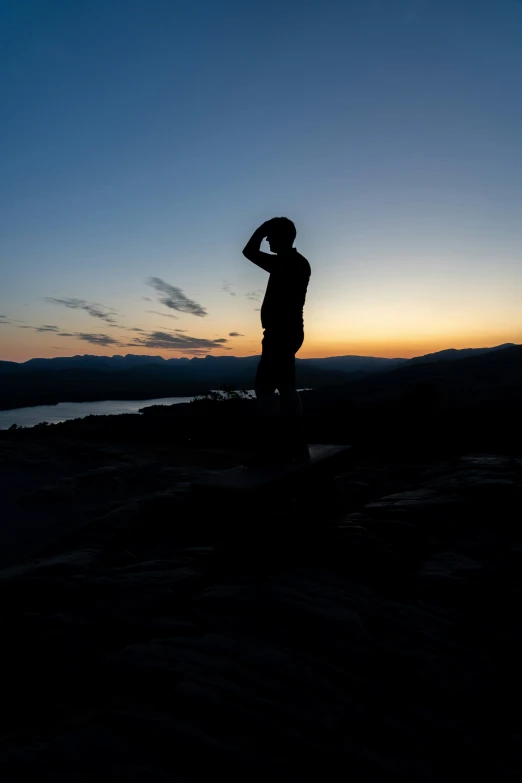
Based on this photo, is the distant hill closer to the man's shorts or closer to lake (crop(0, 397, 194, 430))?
lake (crop(0, 397, 194, 430))

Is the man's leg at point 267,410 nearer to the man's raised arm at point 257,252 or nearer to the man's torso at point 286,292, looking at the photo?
the man's torso at point 286,292

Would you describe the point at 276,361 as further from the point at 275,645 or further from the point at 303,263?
the point at 275,645

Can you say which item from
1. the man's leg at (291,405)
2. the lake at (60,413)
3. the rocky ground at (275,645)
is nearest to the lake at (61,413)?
the lake at (60,413)

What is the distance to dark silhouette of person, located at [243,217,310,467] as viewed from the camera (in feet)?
15.8

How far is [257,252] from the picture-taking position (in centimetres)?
470

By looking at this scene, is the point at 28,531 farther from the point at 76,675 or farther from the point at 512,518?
the point at 512,518

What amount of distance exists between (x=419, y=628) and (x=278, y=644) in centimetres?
88

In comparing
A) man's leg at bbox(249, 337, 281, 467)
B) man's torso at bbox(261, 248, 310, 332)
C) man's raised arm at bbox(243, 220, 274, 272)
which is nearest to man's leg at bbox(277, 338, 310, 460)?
man's leg at bbox(249, 337, 281, 467)

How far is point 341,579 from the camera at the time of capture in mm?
3254

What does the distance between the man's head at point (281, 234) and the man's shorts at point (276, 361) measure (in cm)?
93

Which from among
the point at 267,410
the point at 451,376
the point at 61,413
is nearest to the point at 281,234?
the point at 267,410

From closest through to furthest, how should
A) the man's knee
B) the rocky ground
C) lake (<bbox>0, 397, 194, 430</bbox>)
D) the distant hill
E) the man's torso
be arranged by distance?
the rocky ground < the man's torso < the man's knee < lake (<bbox>0, 397, 194, 430</bbox>) < the distant hill

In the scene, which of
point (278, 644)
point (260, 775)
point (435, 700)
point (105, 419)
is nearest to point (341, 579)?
point (278, 644)

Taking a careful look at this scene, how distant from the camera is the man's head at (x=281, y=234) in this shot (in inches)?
191
